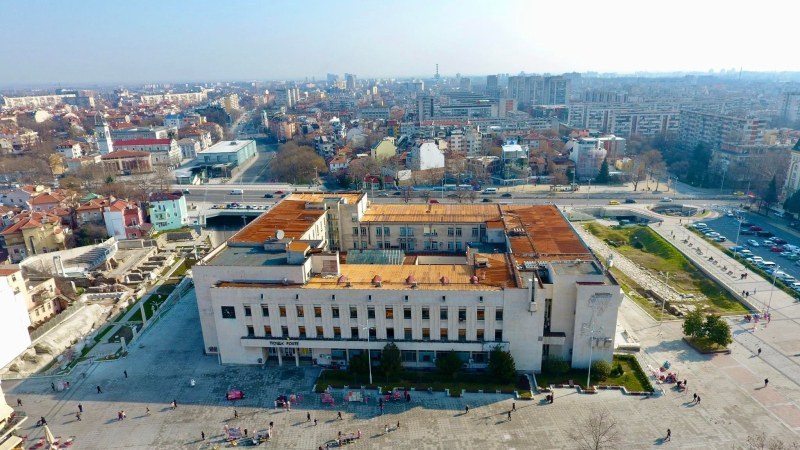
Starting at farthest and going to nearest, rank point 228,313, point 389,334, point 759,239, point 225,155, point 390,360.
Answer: point 225,155, point 759,239, point 228,313, point 389,334, point 390,360

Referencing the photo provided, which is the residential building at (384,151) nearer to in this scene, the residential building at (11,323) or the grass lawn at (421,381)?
the residential building at (11,323)

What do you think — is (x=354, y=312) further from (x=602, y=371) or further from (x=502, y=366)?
(x=602, y=371)

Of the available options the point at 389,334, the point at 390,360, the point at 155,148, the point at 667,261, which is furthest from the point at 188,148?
the point at 667,261

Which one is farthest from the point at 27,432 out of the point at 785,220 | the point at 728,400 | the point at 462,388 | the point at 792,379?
the point at 785,220

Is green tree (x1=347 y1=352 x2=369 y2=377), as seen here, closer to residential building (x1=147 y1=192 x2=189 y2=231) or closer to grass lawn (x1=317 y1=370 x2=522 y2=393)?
grass lawn (x1=317 y1=370 x2=522 y2=393)

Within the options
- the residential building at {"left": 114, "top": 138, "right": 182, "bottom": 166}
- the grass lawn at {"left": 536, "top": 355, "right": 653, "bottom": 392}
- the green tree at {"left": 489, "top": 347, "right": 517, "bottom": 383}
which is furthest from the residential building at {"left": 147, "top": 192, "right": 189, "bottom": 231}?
the grass lawn at {"left": 536, "top": 355, "right": 653, "bottom": 392}

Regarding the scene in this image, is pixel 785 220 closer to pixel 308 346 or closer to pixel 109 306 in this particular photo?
pixel 308 346

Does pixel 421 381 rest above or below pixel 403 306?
below

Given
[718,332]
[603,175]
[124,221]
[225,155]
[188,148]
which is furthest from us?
[188,148]
